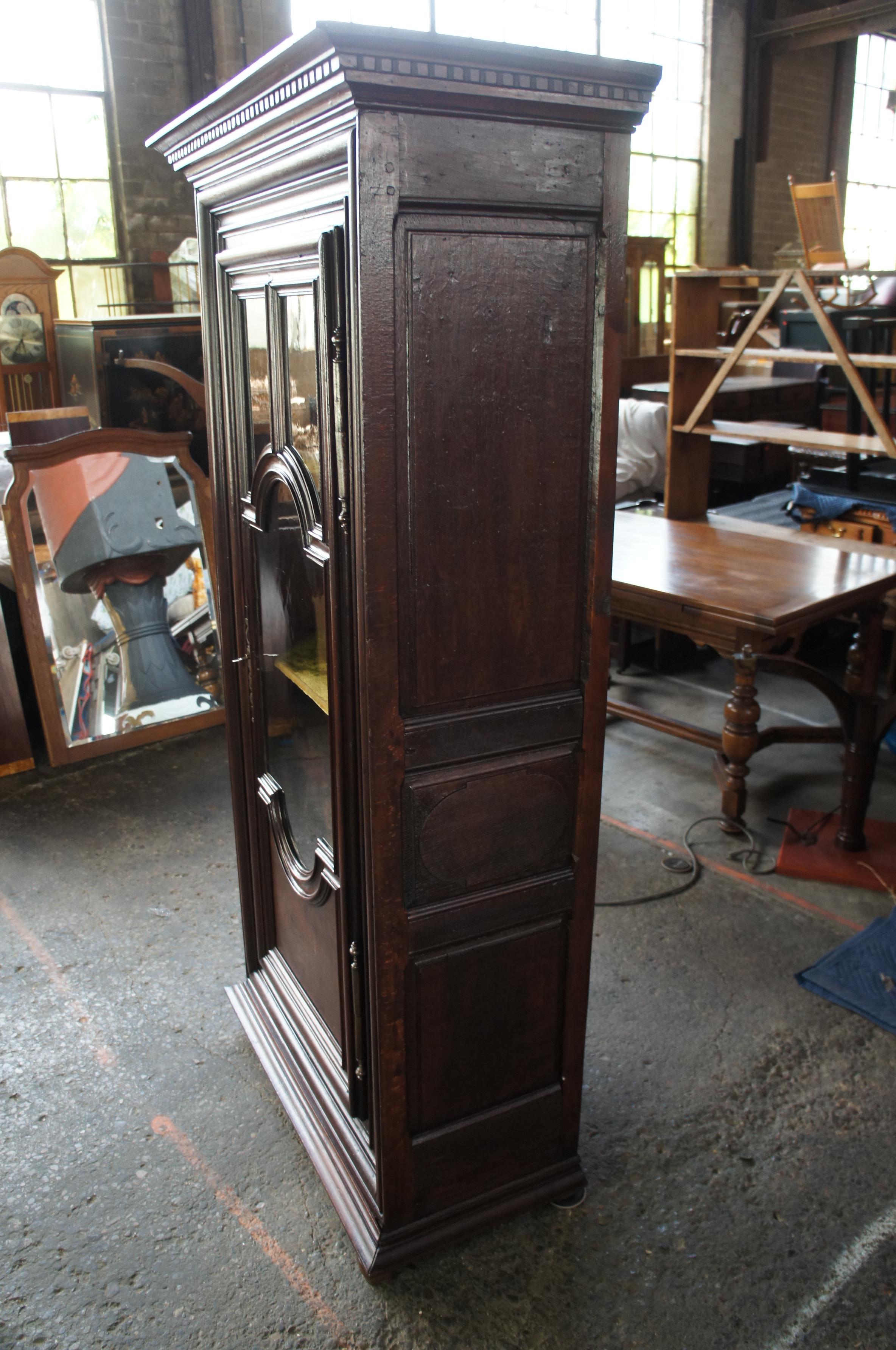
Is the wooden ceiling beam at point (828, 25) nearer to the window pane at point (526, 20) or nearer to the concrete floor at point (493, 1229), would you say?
the window pane at point (526, 20)

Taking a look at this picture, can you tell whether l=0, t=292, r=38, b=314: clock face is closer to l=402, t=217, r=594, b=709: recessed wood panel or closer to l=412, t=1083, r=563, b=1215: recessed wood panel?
l=402, t=217, r=594, b=709: recessed wood panel

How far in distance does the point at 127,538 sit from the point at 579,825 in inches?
114

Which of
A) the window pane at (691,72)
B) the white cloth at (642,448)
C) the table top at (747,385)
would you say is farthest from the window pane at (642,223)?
the white cloth at (642,448)

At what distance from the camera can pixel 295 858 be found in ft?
7.05

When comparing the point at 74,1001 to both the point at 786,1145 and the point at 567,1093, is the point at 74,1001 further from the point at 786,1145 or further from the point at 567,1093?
the point at 786,1145

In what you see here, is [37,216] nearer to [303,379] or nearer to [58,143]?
[58,143]

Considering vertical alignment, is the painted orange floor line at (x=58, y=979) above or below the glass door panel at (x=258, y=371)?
below

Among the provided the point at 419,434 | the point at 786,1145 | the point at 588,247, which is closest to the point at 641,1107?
the point at 786,1145

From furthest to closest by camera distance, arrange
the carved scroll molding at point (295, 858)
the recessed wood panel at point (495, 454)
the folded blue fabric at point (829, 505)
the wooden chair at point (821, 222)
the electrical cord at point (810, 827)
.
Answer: the wooden chair at point (821, 222) < the folded blue fabric at point (829, 505) < the electrical cord at point (810, 827) < the carved scroll molding at point (295, 858) < the recessed wood panel at point (495, 454)

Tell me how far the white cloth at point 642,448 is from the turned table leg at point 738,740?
141 inches

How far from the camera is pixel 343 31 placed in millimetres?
1182

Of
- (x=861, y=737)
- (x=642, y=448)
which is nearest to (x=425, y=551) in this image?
(x=861, y=737)

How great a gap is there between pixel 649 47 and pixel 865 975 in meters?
11.0

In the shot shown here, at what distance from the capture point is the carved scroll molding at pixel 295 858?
1.94 m
